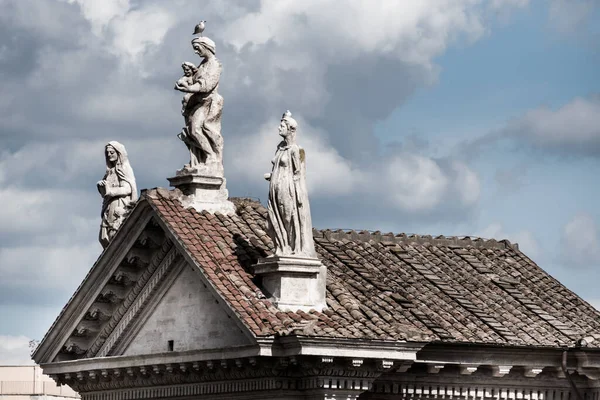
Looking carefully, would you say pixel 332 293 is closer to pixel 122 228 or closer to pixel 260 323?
pixel 260 323

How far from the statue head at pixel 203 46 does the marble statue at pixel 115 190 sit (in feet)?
12.7

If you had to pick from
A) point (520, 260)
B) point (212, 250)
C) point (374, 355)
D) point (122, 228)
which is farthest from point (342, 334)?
point (520, 260)

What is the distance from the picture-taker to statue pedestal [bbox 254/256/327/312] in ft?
114

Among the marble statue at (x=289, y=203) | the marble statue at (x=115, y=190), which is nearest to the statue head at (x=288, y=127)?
the marble statue at (x=289, y=203)

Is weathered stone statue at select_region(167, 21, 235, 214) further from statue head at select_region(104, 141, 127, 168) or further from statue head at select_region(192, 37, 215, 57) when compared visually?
statue head at select_region(104, 141, 127, 168)

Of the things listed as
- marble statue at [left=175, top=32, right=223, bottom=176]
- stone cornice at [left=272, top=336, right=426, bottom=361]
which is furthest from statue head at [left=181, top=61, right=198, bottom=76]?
stone cornice at [left=272, top=336, right=426, bottom=361]

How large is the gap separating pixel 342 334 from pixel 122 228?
6.51m

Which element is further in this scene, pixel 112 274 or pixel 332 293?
pixel 112 274

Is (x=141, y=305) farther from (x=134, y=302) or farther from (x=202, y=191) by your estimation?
(x=202, y=191)

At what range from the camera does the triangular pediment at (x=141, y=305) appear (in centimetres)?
3669

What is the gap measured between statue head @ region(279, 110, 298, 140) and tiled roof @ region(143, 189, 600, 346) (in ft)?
9.04

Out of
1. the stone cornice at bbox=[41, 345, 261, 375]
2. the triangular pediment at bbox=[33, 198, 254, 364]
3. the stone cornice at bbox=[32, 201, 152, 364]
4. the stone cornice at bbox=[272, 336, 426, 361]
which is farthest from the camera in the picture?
the stone cornice at bbox=[32, 201, 152, 364]

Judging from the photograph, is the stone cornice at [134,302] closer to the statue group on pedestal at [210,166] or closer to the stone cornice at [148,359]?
the stone cornice at [148,359]

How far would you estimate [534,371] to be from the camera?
36281 millimetres
